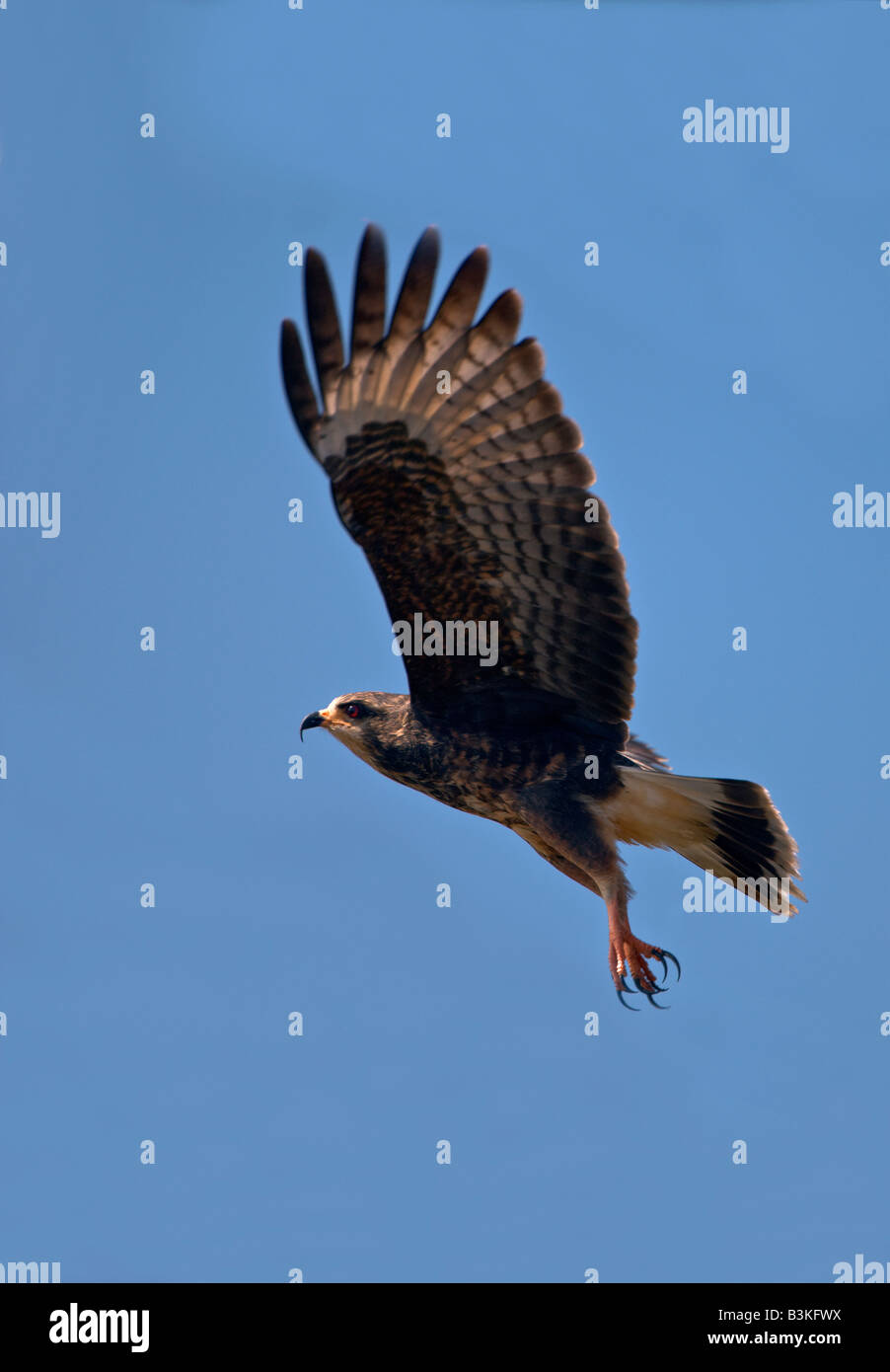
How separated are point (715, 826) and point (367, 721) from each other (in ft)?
6.37

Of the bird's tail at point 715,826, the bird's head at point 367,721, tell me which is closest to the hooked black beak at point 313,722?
the bird's head at point 367,721

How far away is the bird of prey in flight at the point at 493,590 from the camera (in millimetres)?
9836

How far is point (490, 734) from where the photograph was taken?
34.6 feet

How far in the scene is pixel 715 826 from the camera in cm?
1068

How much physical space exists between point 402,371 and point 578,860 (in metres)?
2.66

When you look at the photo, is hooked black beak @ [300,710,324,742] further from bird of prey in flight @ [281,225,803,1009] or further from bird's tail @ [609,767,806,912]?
bird's tail @ [609,767,806,912]

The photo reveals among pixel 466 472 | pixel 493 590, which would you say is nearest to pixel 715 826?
pixel 493 590

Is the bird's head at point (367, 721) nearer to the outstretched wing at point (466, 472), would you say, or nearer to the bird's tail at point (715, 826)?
the outstretched wing at point (466, 472)

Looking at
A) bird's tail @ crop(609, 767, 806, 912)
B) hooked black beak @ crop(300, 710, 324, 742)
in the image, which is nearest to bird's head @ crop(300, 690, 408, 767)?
hooked black beak @ crop(300, 710, 324, 742)

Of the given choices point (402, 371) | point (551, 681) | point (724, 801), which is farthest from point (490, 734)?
point (402, 371)

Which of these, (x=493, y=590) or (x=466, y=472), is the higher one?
(x=466, y=472)

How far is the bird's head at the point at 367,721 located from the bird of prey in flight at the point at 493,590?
0.01 m

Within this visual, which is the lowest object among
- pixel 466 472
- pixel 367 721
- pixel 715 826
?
pixel 715 826

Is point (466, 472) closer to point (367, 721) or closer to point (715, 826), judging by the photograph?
point (367, 721)
